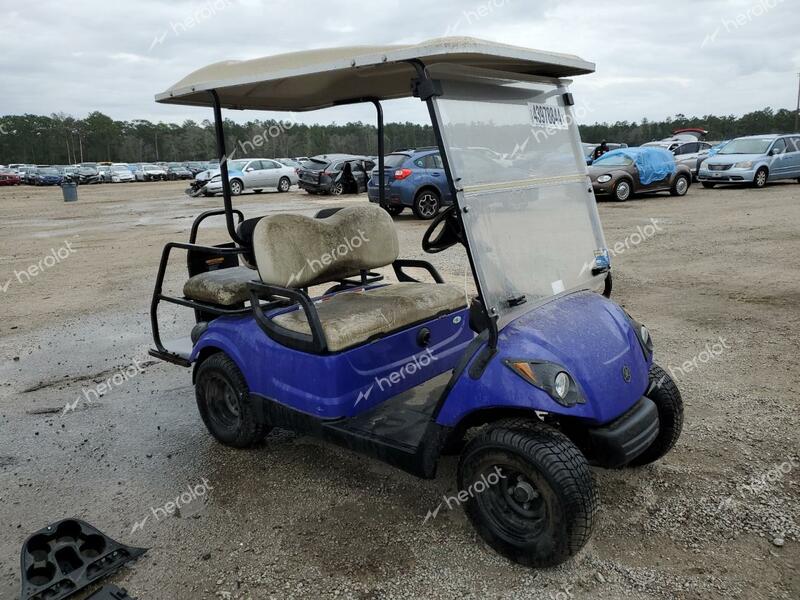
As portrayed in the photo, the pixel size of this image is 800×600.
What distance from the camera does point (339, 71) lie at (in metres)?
2.82

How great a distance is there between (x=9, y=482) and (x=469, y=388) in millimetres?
2603

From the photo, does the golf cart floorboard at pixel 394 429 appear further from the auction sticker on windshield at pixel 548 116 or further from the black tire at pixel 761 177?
the black tire at pixel 761 177

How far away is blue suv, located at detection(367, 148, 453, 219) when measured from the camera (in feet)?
41.8

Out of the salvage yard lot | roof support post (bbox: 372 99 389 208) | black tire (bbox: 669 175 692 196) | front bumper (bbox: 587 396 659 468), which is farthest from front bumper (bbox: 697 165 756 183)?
front bumper (bbox: 587 396 659 468)

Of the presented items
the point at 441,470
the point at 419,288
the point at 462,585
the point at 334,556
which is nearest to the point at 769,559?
the point at 462,585

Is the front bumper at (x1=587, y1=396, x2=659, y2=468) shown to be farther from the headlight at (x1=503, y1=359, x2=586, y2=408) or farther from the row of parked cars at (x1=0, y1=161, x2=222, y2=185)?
the row of parked cars at (x1=0, y1=161, x2=222, y2=185)

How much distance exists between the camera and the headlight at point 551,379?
2.26 m

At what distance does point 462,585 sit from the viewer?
236 centimetres

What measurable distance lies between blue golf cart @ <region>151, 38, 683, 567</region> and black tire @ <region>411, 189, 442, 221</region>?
896 centimetres

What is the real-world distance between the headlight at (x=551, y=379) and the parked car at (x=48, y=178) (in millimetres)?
43260

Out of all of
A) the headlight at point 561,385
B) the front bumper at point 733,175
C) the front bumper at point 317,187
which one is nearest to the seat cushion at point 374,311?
the headlight at point 561,385

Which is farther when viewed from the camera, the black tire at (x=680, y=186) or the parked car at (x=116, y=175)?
the parked car at (x=116, y=175)

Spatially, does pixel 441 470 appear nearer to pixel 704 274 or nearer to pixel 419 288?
pixel 419 288

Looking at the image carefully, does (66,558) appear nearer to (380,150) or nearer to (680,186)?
(380,150)
